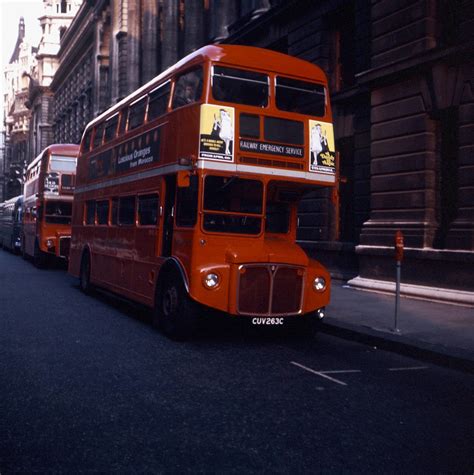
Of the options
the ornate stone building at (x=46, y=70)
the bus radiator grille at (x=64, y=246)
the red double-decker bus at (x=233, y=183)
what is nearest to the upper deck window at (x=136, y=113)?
the red double-decker bus at (x=233, y=183)

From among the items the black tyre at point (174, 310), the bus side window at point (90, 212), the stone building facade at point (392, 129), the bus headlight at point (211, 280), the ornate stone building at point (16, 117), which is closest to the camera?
the bus headlight at point (211, 280)

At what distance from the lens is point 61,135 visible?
238 ft

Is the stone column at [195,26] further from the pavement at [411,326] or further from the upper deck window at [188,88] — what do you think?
the upper deck window at [188,88]

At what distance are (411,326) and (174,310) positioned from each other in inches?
140

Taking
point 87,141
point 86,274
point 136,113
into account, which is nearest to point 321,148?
point 136,113

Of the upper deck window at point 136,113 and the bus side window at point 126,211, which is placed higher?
the upper deck window at point 136,113

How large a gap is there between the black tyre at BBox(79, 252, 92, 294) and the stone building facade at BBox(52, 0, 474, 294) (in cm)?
629

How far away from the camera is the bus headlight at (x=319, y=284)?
8.47m

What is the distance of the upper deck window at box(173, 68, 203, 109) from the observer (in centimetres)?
846

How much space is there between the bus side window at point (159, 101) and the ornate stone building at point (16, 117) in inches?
3351

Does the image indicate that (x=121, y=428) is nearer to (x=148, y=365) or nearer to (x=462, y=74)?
(x=148, y=365)

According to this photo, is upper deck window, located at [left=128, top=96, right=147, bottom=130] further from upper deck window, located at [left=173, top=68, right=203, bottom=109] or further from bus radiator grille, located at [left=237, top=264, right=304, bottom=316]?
bus radiator grille, located at [left=237, top=264, right=304, bottom=316]

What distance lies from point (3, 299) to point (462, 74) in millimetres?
10237

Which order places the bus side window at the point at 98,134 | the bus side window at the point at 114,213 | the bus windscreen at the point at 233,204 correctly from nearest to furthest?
the bus windscreen at the point at 233,204
the bus side window at the point at 114,213
the bus side window at the point at 98,134
